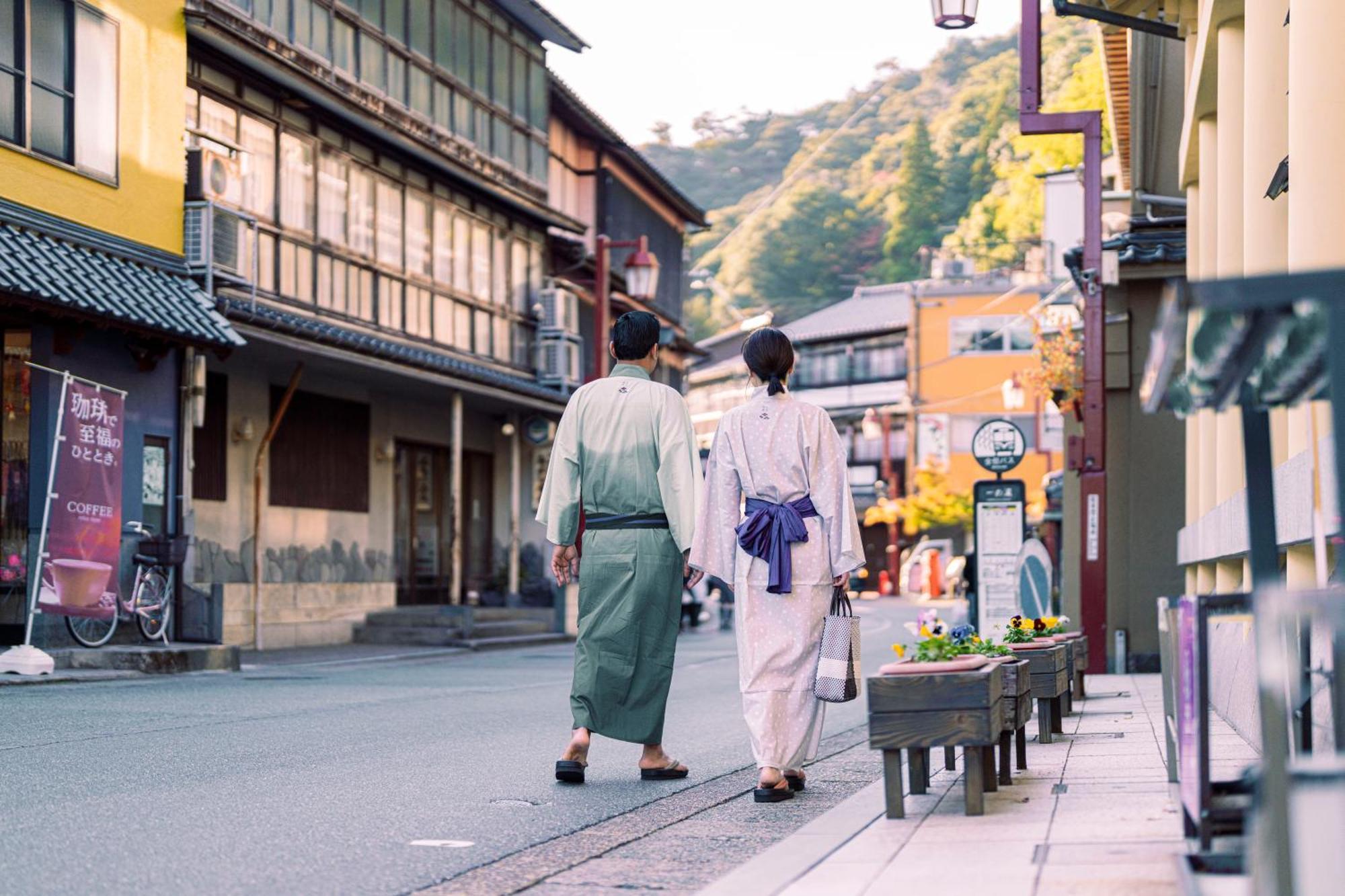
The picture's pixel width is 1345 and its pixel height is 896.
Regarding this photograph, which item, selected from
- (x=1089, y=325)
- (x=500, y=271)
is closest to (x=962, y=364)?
(x=500, y=271)

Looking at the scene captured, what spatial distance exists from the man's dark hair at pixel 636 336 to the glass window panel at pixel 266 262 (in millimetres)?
14789

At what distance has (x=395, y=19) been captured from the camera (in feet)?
86.2

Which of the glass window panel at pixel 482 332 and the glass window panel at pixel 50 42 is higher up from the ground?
the glass window panel at pixel 50 42

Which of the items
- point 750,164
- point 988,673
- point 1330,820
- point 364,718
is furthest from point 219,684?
point 750,164

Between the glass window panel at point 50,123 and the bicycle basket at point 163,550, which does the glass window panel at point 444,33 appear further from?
the bicycle basket at point 163,550

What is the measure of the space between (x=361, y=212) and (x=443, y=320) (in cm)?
306

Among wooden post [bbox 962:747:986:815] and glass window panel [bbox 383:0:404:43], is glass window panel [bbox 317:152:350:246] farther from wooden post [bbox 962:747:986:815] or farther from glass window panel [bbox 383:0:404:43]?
wooden post [bbox 962:747:986:815]

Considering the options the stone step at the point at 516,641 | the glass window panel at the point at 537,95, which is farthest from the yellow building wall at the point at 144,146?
the glass window panel at the point at 537,95

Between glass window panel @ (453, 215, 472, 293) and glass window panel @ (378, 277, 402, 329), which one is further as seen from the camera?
glass window panel @ (453, 215, 472, 293)

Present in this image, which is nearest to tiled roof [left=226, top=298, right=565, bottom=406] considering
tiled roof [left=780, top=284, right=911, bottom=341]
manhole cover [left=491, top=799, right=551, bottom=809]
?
manhole cover [left=491, top=799, right=551, bottom=809]

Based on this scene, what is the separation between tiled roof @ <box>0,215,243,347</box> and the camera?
52.2 feet

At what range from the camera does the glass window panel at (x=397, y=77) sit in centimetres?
2595

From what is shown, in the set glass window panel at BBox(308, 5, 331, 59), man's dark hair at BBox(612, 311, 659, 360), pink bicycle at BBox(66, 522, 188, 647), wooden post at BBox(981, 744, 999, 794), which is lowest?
wooden post at BBox(981, 744, 999, 794)

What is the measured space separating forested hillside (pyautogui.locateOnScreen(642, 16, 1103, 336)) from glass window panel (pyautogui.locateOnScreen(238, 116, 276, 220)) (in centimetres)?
4228
